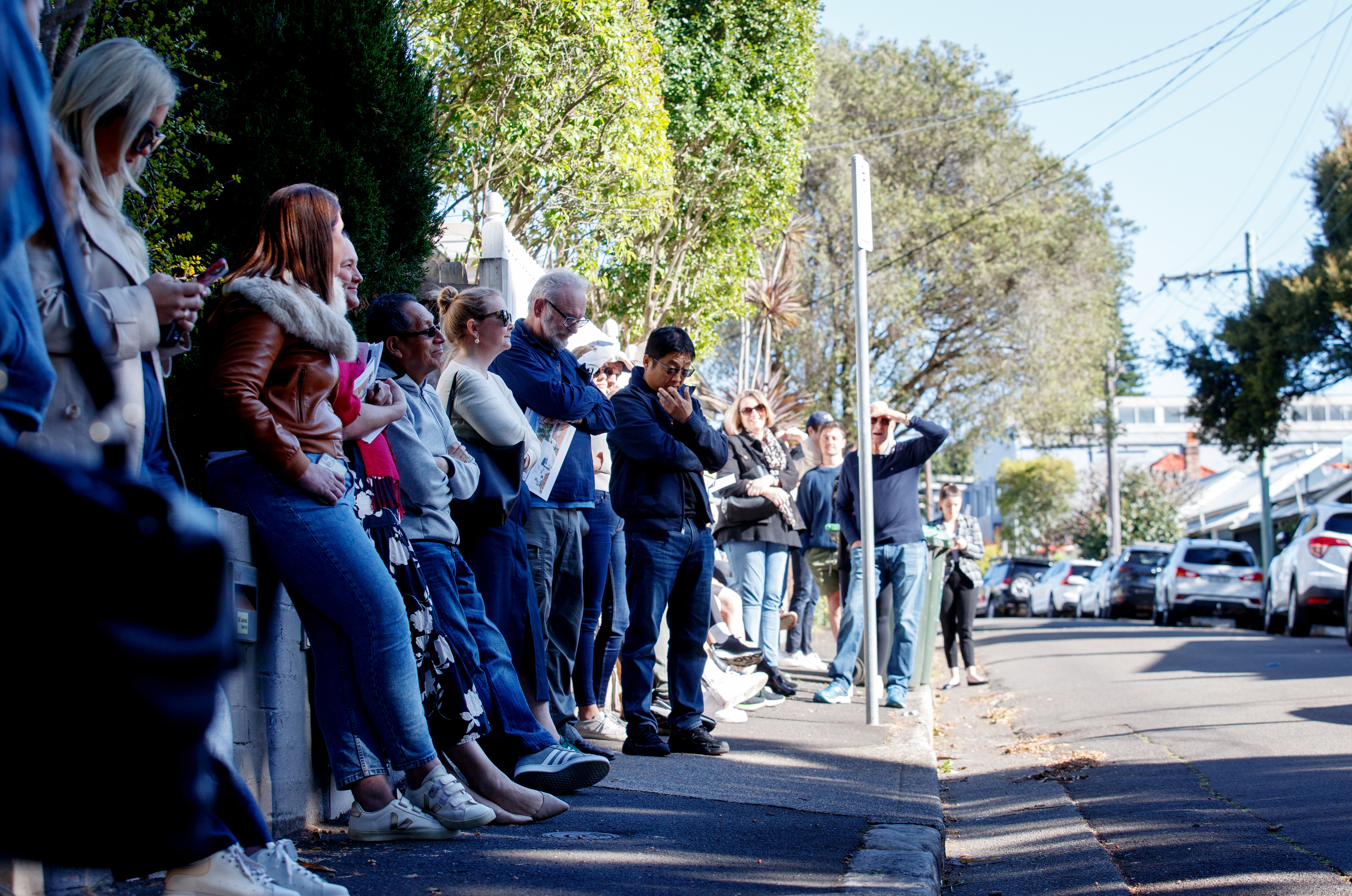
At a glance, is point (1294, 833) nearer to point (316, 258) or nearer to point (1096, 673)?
point (316, 258)

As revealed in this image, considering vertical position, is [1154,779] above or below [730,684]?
below

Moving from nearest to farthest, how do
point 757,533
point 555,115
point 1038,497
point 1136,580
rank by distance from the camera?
point 757,533, point 555,115, point 1136,580, point 1038,497

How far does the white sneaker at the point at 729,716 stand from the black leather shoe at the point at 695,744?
1.35 m

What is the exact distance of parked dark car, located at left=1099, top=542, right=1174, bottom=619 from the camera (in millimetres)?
32469

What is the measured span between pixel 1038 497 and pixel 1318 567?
5286 centimetres

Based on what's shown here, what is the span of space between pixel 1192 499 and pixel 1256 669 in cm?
5889

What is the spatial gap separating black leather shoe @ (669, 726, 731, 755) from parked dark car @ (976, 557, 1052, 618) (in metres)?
38.2

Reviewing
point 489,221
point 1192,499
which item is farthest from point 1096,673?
point 1192,499

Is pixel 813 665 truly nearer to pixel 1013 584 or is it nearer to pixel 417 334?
pixel 417 334

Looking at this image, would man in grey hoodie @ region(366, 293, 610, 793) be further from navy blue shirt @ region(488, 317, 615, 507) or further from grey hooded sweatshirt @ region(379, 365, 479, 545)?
navy blue shirt @ region(488, 317, 615, 507)

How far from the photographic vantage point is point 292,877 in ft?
9.91

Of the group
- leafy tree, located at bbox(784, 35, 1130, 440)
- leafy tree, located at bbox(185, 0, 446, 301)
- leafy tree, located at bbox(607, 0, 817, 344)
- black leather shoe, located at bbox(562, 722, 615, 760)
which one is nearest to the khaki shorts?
leafy tree, located at bbox(185, 0, 446, 301)

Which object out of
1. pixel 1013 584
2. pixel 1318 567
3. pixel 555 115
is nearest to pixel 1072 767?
pixel 555 115

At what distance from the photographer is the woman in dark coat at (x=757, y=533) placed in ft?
31.3
